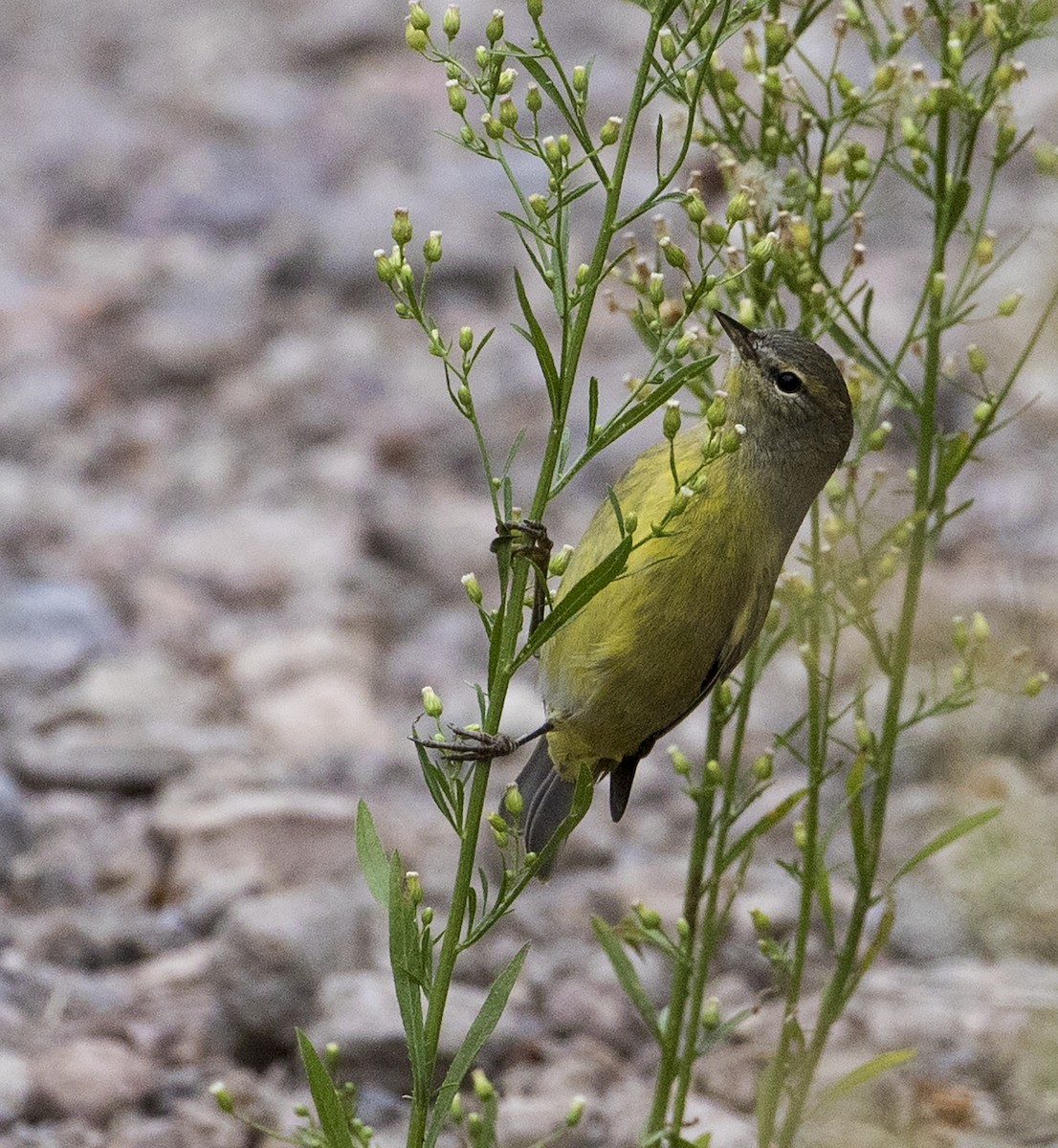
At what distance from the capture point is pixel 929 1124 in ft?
13.5

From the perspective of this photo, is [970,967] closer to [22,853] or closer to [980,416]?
[980,416]

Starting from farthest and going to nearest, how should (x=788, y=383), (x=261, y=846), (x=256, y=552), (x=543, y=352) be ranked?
(x=256, y=552) < (x=261, y=846) < (x=788, y=383) < (x=543, y=352)

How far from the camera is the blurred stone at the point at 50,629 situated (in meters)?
6.65

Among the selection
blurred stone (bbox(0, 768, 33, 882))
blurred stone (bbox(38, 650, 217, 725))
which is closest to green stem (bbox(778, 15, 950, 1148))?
blurred stone (bbox(0, 768, 33, 882))

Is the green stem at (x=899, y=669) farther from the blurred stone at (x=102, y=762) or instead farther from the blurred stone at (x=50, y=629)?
the blurred stone at (x=50, y=629)

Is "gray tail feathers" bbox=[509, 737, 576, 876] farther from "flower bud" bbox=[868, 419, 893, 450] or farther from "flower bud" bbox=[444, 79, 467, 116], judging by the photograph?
"flower bud" bbox=[444, 79, 467, 116]

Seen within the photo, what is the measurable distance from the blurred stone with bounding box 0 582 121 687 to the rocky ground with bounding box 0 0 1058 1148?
2 cm

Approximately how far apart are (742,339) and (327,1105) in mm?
1756

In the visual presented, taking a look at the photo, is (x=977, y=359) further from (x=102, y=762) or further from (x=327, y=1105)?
(x=102, y=762)

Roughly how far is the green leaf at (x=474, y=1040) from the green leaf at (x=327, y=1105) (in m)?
0.14

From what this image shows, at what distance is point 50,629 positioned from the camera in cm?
686

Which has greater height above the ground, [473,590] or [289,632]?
[289,632]

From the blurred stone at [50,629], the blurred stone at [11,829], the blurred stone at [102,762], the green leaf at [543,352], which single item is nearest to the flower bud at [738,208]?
the green leaf at [543,352]

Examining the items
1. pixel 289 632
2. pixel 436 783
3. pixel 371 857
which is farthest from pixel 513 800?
pixel 289 632
